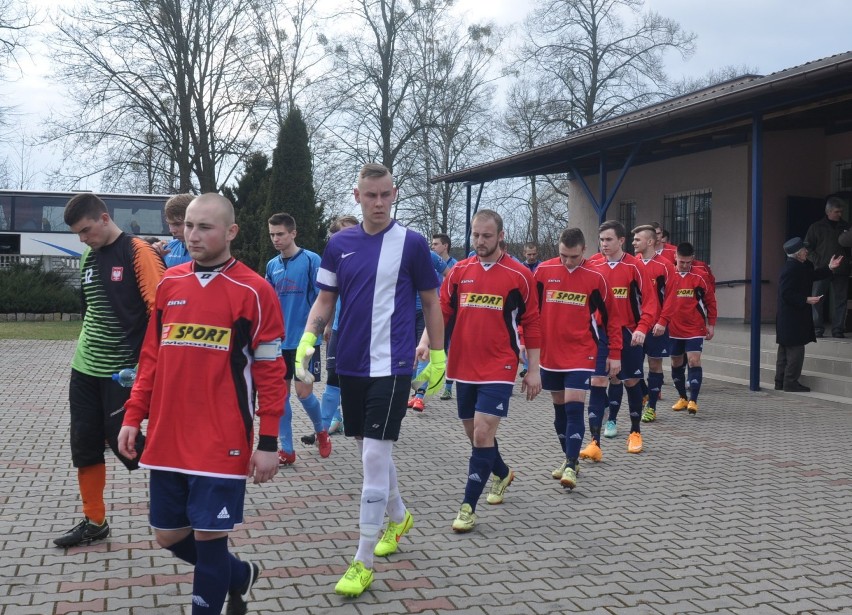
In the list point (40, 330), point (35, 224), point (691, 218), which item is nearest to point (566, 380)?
point (691, 218)

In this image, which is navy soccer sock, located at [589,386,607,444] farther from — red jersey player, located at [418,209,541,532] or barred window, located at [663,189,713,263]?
barred window, located at [663,189,713,263]

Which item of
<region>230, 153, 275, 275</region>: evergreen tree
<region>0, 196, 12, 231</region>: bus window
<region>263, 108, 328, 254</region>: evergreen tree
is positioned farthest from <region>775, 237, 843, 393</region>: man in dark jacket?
<region>0, 196, 12, 231</region>: bus window

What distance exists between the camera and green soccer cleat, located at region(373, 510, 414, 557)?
16.9ft

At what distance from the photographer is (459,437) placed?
927 cm

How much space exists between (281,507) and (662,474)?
133 inches

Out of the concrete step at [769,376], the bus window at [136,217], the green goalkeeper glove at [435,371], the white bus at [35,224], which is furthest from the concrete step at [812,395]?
the bus window at [136,217]

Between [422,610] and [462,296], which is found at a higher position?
[462,296]

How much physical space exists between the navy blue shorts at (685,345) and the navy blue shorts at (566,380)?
4.29 m

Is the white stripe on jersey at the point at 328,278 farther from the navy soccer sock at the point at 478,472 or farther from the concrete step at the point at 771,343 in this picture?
the concrete step at the point at 771,343

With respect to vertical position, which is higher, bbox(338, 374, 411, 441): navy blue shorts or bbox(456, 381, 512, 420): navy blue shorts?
bbox(338, 374, 411, 441): navy blue shorts

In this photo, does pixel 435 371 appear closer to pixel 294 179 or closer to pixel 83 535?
pixel 83 535

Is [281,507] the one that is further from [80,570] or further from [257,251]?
[257,251]

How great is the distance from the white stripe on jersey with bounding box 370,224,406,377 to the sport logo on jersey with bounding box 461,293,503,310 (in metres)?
1.29

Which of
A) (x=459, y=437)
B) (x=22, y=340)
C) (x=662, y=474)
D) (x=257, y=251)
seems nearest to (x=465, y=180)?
(x=257, y=251)
